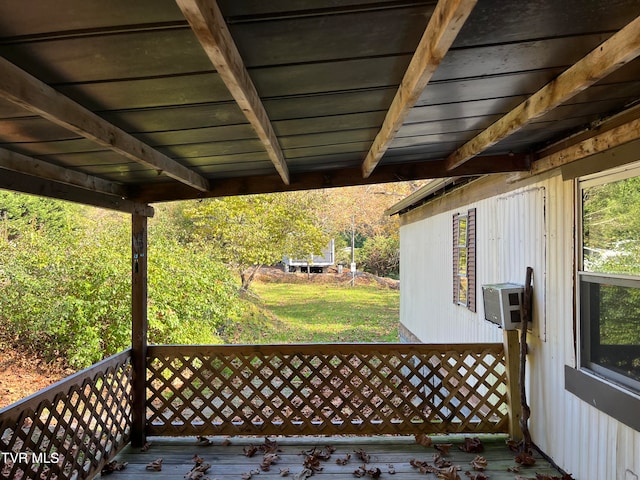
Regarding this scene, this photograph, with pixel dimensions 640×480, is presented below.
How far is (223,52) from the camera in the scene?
3.87ft

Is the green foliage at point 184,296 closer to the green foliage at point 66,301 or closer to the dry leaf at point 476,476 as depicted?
the green foliage at point 66,301

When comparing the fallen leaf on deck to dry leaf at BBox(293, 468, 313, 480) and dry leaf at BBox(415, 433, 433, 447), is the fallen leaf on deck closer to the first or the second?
dry leaf at BBox(293, 468, 313, 480)

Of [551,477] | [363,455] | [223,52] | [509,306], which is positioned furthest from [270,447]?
[223,52]

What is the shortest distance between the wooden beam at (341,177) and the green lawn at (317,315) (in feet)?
25.6

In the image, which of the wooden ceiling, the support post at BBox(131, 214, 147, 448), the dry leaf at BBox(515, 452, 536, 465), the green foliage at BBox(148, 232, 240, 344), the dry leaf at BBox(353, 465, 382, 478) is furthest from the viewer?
the green foliage at BBox(148, 232, 240, 344)

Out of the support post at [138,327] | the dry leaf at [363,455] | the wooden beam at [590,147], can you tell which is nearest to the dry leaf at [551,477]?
the dry leaf at [363,455]

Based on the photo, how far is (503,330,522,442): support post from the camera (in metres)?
3.57

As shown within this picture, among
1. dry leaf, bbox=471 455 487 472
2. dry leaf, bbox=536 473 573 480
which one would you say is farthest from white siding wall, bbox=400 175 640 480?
dry leaf, bbox=471 455 487 472

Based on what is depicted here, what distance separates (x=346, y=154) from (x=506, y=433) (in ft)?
9.40

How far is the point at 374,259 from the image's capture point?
69.9 feet

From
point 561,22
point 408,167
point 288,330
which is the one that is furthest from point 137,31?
point 288,330

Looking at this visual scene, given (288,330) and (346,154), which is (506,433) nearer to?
(346,154)

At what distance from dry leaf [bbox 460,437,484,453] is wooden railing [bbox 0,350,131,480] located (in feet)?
9.48

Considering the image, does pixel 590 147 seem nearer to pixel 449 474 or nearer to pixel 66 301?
pixel 449 474
